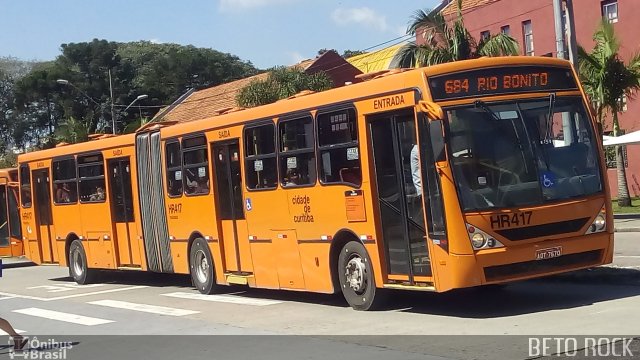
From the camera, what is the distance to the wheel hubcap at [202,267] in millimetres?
15945

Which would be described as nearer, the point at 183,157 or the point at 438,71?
the point at 438,71

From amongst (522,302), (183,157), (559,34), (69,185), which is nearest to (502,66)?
(522,302)

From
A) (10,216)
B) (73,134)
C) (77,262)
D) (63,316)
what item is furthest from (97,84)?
(63,316)

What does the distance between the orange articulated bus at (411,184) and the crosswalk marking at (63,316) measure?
2.60 meters

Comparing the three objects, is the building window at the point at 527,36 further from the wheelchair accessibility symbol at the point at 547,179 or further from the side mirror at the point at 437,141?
the side mirror at the point at 437,141

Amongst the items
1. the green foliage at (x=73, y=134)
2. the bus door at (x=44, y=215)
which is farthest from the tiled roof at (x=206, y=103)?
the bus door at (x=44, y=215)

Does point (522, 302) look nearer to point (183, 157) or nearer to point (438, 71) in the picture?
point (438, 71)

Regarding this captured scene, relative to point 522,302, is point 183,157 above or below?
above

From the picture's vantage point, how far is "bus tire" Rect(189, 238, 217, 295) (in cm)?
1575

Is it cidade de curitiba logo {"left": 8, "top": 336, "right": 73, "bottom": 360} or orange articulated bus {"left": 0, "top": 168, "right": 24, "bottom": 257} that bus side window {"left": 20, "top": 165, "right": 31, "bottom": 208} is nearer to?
orange articulated bus {"left": 0, "top": 168, "right": 24, "bottom": 257}

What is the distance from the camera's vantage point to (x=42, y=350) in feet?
35.2

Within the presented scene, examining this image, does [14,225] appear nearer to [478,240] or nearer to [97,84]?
[478,240]

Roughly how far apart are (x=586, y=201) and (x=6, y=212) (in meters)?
19.3

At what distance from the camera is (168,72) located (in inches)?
3219
